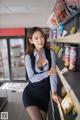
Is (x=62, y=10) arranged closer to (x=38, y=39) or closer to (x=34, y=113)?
(x=38, y=39)

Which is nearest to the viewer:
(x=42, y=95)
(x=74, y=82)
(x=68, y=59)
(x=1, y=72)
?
(x=74, y=82)

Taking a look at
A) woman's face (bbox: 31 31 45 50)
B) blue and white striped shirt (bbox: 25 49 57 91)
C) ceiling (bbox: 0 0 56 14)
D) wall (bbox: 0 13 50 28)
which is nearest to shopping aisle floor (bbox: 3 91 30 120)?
blue and white striped shirt (bbox: 25 49 57 91)

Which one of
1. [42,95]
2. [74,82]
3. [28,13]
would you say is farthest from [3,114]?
[28,13]

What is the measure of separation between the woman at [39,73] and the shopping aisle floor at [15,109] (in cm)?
187

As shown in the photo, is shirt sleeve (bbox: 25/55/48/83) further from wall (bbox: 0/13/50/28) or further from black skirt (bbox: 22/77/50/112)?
wall (bbox: 0/13/50/28)

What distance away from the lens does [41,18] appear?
7215mm

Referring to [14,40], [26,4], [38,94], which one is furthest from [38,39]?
[14,40]

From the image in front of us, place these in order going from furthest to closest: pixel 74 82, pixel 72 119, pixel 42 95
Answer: pixel 42 95
pixel 72 119
pixel 74 82

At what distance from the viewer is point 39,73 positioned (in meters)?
2.27

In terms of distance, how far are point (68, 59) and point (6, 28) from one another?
18.6 feet

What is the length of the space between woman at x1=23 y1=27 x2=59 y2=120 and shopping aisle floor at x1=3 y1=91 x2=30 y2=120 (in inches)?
73.5

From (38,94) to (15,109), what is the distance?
241 centimetres

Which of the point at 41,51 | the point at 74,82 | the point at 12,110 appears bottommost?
the point at 12,110

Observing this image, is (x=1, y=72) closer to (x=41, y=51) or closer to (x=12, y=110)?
(x=12, y=110)
